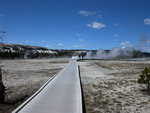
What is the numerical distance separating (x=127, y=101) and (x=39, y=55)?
10797cm

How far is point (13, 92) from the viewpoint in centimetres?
1082

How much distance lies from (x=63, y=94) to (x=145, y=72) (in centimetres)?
565

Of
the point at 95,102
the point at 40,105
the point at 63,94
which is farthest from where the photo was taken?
the point at 63,94

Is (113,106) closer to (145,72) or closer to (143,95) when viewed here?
(143,95)

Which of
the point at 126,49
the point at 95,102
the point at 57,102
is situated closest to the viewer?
the point at 57,102

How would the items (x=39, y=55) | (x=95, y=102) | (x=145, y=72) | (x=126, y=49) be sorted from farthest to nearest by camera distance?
(x=126, y=49) → (x=39, y=55) → (x=145, y=72) → (x=95, y=102)

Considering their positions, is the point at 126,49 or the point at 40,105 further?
the point at 126,49

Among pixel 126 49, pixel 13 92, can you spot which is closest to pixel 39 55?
pixel 126 49

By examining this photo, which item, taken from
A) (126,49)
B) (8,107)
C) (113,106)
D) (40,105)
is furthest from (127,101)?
(126,49)

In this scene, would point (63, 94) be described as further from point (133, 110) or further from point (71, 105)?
point (133, 110)

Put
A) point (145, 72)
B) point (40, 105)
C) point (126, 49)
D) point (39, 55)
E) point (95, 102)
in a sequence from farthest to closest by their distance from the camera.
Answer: point (126, 49), point (39, 55), point (145, 72), point (95, 102), point (40, 105)

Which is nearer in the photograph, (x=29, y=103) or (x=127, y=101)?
(x=29, y=103)

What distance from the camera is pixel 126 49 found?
129375 millimetres

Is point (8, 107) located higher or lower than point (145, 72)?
lower
